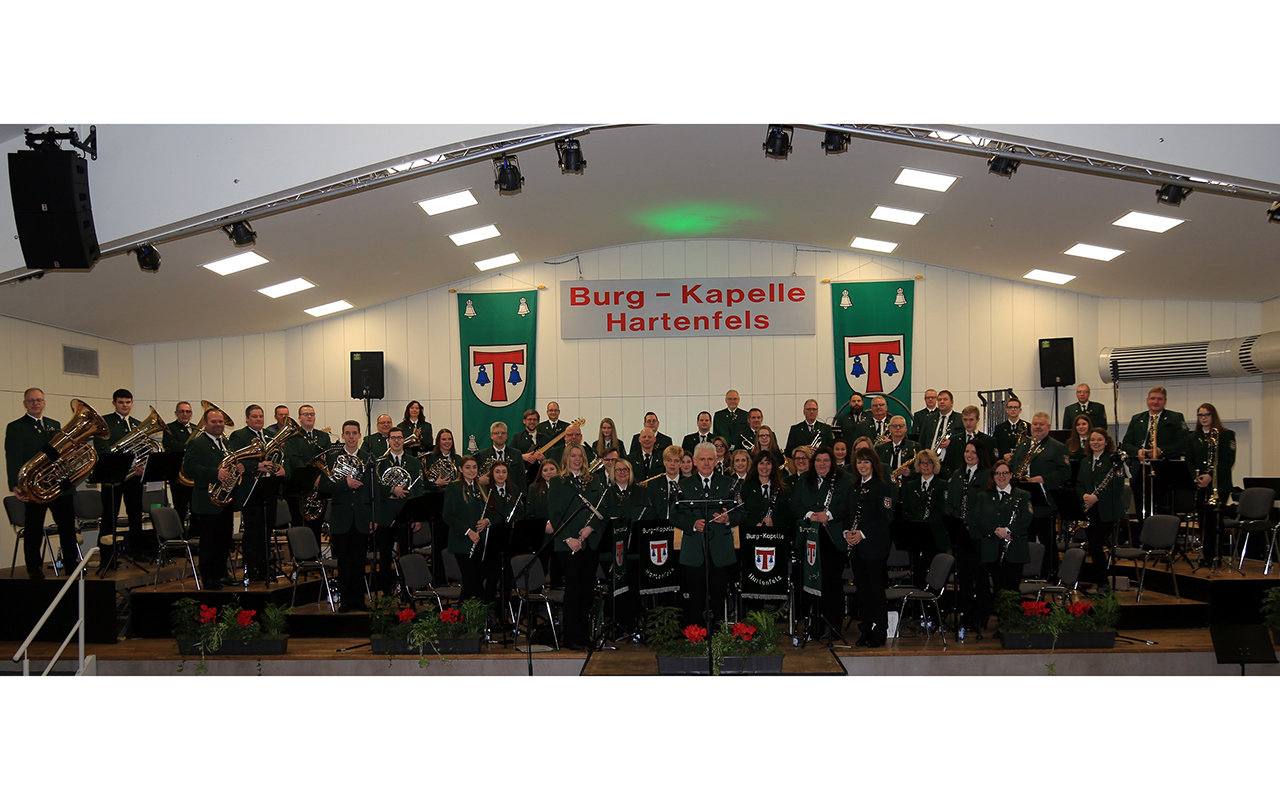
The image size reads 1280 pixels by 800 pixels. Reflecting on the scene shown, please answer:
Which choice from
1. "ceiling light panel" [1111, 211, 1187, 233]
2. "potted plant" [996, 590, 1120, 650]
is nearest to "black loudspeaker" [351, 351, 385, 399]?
"potted plant" [996, 590, 1120, 650]

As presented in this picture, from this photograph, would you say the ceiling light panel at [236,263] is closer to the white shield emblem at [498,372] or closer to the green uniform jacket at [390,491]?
the green uniform jacket at [390,491]

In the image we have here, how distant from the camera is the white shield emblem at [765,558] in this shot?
24.6ft

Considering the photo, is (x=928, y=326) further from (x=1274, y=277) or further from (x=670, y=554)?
(x=670, y=554)

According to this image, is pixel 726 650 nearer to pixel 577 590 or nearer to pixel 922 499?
pixel 577 590

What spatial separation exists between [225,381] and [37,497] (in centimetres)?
532

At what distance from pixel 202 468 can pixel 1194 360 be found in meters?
12.2

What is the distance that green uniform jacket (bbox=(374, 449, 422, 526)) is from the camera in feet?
27.3

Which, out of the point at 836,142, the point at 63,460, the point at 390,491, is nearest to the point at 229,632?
the point at 390,491

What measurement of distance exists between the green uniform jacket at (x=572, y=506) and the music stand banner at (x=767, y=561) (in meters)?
1.30

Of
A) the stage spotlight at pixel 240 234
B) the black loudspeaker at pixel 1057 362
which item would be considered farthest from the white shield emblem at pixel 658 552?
the black loudspeaker at pixel 1057 362

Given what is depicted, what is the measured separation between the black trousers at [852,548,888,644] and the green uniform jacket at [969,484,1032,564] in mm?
981

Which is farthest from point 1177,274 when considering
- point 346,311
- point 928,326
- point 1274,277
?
point 346,311

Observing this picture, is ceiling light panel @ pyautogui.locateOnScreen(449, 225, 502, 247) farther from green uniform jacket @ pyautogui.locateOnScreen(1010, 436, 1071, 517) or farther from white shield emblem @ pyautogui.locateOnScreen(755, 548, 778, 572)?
green uniform jacket @ pyautogui.locateOnScreen(1010, 436, 1071, 517)

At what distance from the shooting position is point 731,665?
679 centimetres
